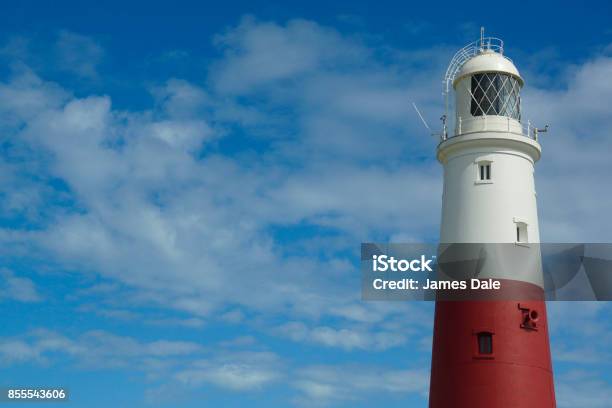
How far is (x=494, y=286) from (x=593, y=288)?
418 centimetres

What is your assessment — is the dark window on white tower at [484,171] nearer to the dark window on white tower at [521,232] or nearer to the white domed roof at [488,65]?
the dark window on white tower at [521,232]

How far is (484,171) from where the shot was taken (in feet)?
91.2

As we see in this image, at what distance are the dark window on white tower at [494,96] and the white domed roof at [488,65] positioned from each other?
15 centimetres

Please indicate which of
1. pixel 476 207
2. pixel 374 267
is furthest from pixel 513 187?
pixel 374 267

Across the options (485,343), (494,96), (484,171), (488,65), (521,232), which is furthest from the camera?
(488,65)

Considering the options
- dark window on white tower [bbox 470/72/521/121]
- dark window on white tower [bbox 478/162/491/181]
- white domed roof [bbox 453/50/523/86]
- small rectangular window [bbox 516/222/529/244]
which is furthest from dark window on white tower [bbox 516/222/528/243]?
white domed roof [bbox 453/50/523/86]

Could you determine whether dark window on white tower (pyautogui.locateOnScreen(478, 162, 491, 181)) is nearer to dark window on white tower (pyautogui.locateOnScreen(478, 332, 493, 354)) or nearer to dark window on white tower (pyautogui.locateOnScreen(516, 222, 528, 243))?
Result: dark window on white tower (pyautogui.locateOnScreen(516, 222, 528, 243))

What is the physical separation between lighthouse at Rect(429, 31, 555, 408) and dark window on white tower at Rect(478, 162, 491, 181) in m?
0.03

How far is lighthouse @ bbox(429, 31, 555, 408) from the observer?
86.0 ft

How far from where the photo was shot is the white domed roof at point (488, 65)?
28984mm

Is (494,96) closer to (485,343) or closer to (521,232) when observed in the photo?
(521,232)

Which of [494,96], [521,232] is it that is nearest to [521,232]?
[521,232]

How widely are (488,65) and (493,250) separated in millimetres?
5852

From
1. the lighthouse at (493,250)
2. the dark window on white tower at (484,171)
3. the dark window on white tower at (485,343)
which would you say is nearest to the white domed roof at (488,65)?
the lighthouse at (493,250)
